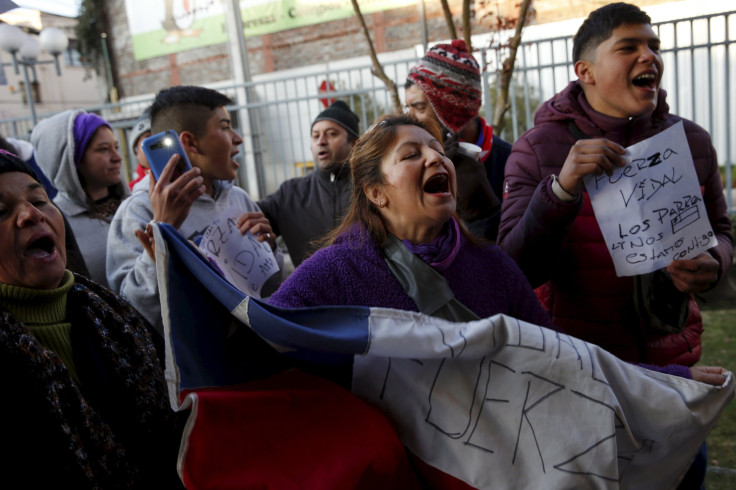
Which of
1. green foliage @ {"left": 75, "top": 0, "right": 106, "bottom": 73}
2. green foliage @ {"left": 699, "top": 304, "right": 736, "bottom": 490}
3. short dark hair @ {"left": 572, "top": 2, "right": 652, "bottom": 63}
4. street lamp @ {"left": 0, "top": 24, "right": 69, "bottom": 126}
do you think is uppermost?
green foliage @ {"left": 75, "top": 0, "right": 106, "bottom": 73}

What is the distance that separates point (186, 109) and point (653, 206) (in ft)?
6.11

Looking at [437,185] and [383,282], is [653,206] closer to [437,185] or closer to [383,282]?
[437,185]

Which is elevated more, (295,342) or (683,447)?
(295,342)

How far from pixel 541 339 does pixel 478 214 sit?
1184 mm

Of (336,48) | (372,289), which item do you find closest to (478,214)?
(372,289)

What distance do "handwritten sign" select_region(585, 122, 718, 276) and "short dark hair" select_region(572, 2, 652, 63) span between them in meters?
0.47

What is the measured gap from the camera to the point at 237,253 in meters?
2.20

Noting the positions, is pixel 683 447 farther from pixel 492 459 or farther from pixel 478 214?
pixel 478 214

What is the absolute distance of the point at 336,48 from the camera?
52.3 feet

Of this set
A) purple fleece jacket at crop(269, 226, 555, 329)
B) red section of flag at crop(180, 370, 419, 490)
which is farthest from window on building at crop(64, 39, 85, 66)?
red section of flag at crop(180, 370, 419, 490)

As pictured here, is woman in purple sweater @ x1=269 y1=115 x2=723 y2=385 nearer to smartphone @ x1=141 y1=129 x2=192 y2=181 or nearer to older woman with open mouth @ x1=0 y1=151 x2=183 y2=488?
older woman with open mouth @ x1=0 y1=151 x2=183 y2=488

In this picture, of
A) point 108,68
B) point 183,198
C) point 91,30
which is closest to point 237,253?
point 183,198

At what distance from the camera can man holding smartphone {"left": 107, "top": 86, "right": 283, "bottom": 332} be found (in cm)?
213

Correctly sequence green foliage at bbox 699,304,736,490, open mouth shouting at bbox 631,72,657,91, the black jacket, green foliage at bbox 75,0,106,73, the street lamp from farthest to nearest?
green foliage at bbox 75,0,106,73 < the street lamp < the black jacket < green foliage at bbox 699,304,736,490 < open mouth shouting at bbox 631,72,657,91
